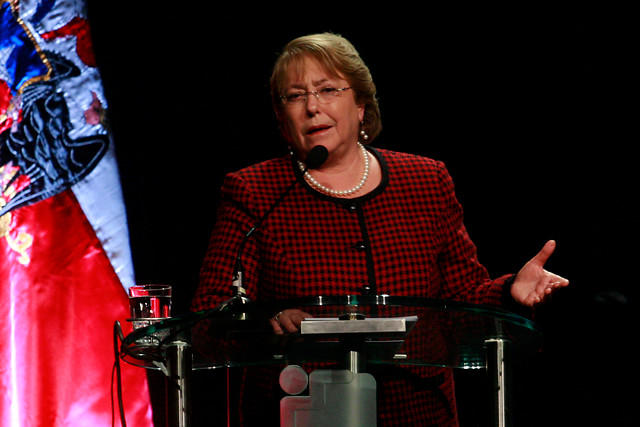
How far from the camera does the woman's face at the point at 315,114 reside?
71.9 inches

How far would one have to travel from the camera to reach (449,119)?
2777 mm

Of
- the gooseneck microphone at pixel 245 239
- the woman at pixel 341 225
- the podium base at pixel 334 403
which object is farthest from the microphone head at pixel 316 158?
the podium base at pixel 334 403

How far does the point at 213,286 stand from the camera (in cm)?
162

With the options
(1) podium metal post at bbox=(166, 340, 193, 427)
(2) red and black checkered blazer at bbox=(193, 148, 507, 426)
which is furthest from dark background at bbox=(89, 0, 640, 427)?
(1) podium metal post at bbox=(166, 340, 193, 427)

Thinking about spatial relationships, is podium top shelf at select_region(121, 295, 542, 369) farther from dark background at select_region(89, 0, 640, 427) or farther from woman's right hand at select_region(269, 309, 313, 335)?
dark background at select_region(89, 0, 640, 427)

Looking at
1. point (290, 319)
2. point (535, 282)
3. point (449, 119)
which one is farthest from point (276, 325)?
point (449, 119)

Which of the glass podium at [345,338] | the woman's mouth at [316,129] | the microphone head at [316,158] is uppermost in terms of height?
the woman's mouth at [316,129]

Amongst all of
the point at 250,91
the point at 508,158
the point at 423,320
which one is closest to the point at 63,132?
the point at 250,91

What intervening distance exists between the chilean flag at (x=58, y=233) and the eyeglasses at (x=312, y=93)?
1159 millimetres

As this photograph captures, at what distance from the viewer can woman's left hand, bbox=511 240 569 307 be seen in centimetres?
132

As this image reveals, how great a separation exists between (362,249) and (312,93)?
15.1 inches

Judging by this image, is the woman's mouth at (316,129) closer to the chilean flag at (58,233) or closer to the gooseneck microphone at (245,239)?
the gooseneck microphone at (245,239)

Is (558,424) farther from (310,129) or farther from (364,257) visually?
(310,129)

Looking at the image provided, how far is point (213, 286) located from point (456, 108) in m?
1.42
